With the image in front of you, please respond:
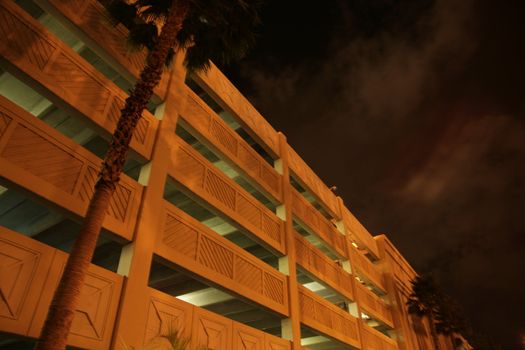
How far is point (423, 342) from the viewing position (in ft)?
105

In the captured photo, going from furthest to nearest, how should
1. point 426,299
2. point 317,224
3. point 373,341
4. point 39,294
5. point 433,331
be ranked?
point 433,331
point 426,299
point 373,341
point 317,224
point 39,294

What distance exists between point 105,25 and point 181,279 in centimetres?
959

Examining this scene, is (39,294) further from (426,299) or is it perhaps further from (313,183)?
(426,299)

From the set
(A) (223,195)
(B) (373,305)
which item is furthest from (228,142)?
(B) (373,305)

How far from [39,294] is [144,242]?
119 inches

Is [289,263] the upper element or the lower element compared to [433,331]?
lower

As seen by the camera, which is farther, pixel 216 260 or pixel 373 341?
pixel 373 341

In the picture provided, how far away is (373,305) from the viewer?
25.9 metres

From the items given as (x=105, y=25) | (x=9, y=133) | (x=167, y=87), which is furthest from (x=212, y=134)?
(x=9, y=133)

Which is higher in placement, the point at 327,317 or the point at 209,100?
the point at 209,100

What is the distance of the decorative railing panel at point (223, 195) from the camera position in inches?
533

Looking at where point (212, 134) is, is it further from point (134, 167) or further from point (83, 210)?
point (83, 210)

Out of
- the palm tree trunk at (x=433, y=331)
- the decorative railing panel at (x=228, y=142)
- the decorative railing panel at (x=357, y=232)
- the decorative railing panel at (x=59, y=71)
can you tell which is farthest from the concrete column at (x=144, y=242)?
the palm tree trunk at (x=433, y=331)

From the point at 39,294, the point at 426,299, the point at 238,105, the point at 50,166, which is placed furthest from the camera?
the point at 426,299
